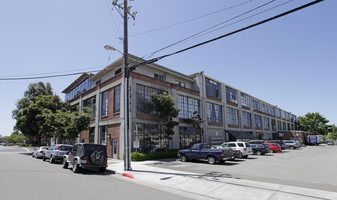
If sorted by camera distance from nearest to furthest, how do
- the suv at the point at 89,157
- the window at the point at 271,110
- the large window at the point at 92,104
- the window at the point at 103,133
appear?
the suv at the point at 89,157
the window at the point at 103,133
the large window at the point at 92,104
the window at the point at 271,110

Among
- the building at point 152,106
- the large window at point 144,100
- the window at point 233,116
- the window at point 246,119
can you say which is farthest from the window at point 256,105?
the large window at point 144,100

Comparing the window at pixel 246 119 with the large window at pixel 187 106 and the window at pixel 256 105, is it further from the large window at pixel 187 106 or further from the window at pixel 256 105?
the large window at pixel 187 106

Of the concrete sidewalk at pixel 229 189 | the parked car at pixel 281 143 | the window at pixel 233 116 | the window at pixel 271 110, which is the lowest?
the parked car at pixel 281 143

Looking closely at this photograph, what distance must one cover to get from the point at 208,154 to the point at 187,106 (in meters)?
13.1

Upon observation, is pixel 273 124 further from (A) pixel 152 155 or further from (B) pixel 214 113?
(A) pixel 152 155

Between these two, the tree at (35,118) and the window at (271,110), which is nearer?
the tree at (35,118)

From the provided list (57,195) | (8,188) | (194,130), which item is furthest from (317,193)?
(194,130)

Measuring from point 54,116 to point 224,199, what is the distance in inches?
985

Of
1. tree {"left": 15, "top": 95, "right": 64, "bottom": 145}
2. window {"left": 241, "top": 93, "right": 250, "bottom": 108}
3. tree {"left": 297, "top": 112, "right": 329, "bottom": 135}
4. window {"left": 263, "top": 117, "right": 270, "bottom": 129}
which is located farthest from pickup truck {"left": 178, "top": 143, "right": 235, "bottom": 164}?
tree {"left": 297, "top": 112, "right": 329, "bottom": 135}

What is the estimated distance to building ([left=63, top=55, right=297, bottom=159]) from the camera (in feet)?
74.1

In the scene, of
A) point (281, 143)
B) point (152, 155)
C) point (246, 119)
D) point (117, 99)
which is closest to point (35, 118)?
point (117, 99)

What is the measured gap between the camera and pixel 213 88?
37.5 m

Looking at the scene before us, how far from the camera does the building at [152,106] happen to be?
74.1ft

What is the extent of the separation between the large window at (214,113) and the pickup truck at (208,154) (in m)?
15.7
